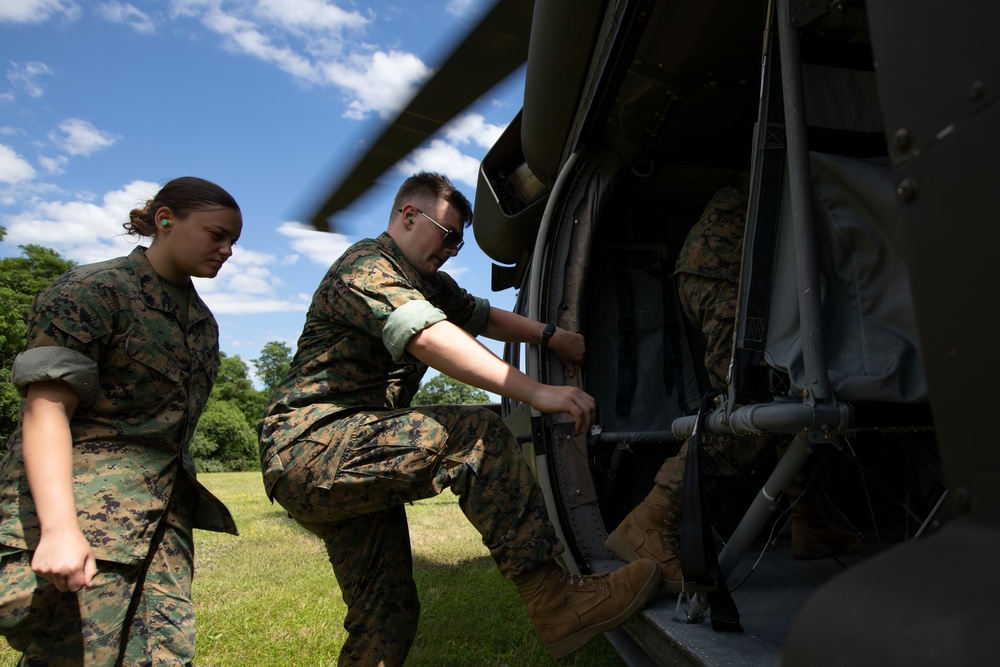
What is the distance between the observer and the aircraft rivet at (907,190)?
890mm

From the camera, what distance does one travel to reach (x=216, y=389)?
42250 mm

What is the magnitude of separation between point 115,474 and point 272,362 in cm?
5413

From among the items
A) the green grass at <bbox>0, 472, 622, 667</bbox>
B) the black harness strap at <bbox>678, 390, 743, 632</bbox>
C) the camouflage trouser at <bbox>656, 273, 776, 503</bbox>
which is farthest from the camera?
the green grass at <bbox>0, 472, 622, 667</bbox>

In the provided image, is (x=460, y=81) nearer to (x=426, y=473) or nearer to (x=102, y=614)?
(x=426, y=473)

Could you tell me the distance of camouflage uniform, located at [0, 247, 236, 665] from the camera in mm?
→ 1760

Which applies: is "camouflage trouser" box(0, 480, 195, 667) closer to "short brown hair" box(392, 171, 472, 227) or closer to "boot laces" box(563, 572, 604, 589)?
"boot laces" box(563, 572, 604, 589)

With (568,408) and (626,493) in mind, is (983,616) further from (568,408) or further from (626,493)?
(626,493)

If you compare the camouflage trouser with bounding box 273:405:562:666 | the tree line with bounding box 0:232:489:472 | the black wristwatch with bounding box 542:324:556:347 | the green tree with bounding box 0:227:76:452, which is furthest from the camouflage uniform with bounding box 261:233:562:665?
the green tree with bounding box 0:227:76:452

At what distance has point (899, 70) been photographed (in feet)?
3.01

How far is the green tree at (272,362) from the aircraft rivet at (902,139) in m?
53.4

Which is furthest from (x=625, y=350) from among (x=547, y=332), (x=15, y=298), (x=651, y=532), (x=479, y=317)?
(x=15, y=298)

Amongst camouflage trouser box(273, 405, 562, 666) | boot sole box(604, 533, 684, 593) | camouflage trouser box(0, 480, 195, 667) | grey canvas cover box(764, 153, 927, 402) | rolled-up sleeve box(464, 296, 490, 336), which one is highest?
rolled-up sleeve box(464, 296, 490, 336)

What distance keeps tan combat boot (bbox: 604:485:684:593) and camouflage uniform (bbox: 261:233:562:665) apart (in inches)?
24.2

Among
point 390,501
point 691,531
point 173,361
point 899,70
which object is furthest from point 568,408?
point 899,70
